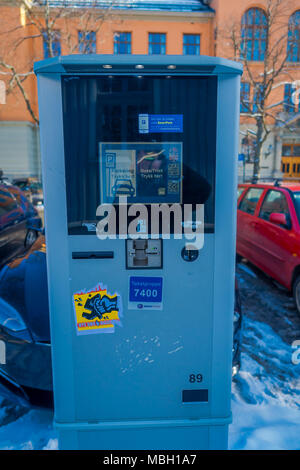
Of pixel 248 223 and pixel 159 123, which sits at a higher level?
pixel 159 123

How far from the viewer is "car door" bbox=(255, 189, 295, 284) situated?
14.5ft

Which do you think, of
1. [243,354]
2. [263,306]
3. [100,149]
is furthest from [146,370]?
[263,306]

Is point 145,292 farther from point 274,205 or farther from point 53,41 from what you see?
point 53,41

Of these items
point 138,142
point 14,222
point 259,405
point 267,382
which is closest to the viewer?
point 138,142

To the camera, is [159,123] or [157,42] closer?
[159,123]

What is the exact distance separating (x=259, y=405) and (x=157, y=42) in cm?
2654

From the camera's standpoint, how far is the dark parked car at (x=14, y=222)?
5.01 m

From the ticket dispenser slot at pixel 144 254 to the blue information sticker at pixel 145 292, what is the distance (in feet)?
0.23

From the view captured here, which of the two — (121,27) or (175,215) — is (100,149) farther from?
(121,27)

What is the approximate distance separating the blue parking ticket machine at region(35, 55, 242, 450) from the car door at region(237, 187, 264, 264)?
400 cm

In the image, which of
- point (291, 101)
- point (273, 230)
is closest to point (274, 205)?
point (273, 230)

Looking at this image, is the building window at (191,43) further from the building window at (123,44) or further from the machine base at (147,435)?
the machine base at (147,435)

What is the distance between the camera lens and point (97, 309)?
1.73 meters

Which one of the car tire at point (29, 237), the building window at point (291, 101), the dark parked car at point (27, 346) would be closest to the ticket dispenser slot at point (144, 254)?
the dark parked car at point (27, 346)
